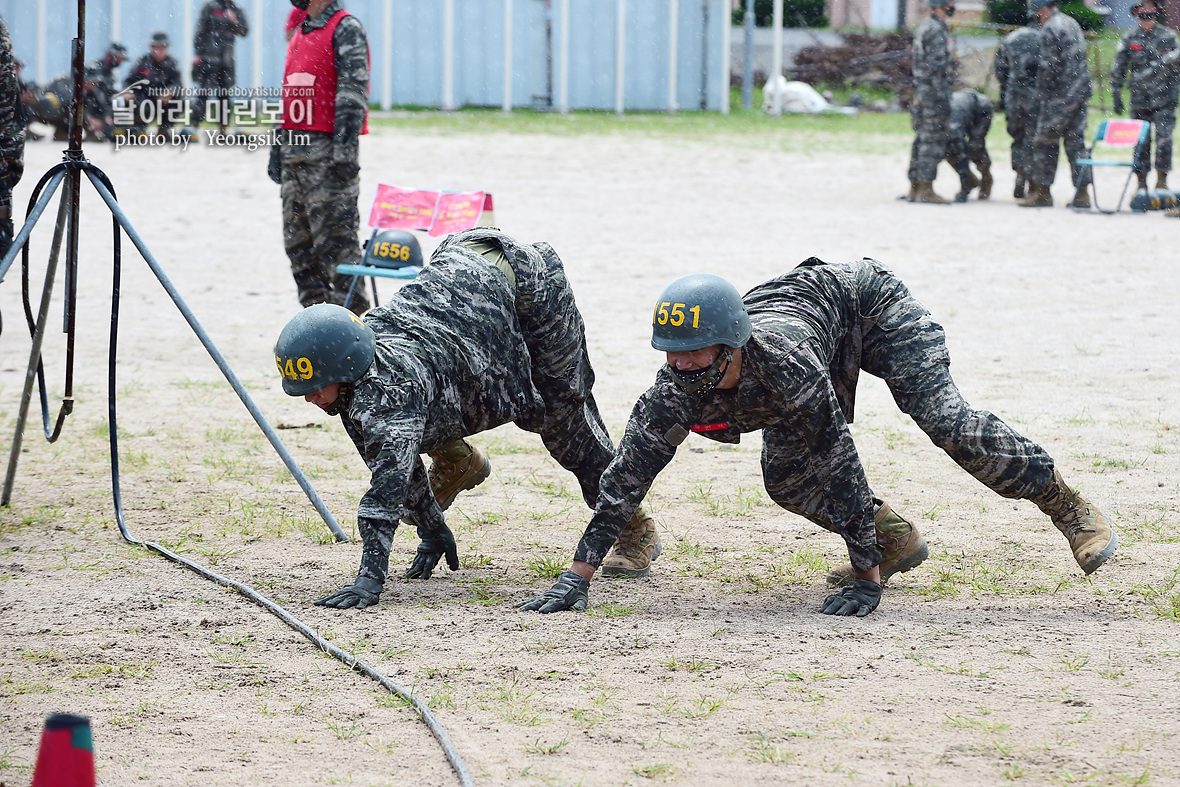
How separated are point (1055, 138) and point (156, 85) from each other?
14.9m

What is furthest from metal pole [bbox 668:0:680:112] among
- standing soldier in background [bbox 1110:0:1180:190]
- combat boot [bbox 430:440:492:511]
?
combat boot [bbox 430:440:492:511]

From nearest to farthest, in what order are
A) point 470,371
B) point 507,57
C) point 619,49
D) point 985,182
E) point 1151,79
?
point 470,371 < point 1151,79 < point 985,182 < point 507,57 < point 619,49

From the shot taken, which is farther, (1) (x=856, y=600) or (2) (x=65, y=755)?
(1) (x=856, y=600)

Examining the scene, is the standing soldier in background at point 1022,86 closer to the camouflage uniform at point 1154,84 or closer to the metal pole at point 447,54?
the camouflage uniform at point 1154,84

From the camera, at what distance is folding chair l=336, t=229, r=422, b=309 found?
8969 mm

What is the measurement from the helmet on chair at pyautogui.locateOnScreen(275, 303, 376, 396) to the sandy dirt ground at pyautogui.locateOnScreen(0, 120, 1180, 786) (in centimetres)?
90

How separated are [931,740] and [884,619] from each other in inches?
45.2

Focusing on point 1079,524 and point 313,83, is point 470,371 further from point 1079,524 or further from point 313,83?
point 313,83

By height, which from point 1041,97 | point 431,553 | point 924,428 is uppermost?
point 1041,97

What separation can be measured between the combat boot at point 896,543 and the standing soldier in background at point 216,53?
63.9 feet

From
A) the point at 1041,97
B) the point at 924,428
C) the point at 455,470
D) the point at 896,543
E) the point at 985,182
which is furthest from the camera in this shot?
the point at 985,182

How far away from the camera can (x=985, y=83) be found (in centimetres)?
3441

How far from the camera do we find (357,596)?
17.2 ft

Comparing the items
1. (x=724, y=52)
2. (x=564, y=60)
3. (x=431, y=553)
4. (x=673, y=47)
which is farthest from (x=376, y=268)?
(x=724, y=52)
